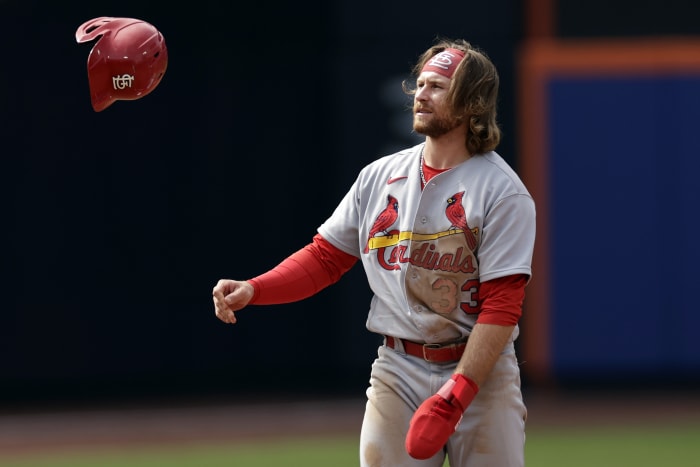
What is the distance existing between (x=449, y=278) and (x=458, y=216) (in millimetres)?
219

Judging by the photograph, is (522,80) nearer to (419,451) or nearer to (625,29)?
(625,29)

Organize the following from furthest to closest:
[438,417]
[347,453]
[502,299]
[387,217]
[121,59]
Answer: [347,453] < [121,59] < [387,217] < [502,299] < [438,417]

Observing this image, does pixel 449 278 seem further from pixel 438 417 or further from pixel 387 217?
pixel 438 417

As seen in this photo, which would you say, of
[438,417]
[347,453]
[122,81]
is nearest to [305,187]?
[347,453]

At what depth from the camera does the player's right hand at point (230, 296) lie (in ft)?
14.9

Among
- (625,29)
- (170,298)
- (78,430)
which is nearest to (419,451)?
(78,430)

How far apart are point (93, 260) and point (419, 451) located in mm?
8250

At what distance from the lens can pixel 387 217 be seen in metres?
4.60

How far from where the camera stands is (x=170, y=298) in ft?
39.9

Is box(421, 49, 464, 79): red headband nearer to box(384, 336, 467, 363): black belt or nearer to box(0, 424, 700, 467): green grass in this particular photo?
box(384, 336, 467, 363): black belt

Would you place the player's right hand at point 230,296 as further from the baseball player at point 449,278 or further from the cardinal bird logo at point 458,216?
the cardinal bird logo at point 458,216

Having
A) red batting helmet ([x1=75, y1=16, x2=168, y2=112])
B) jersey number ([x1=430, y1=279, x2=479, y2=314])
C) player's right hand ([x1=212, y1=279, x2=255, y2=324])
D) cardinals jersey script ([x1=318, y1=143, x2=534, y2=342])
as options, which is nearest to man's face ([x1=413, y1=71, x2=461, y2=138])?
cardinals jersey script ([x1=318, y1=143, x2=534, y2=342])

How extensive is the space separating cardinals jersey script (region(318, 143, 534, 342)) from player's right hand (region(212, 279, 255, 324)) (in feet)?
1.50

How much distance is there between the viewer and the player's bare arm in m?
4.28
